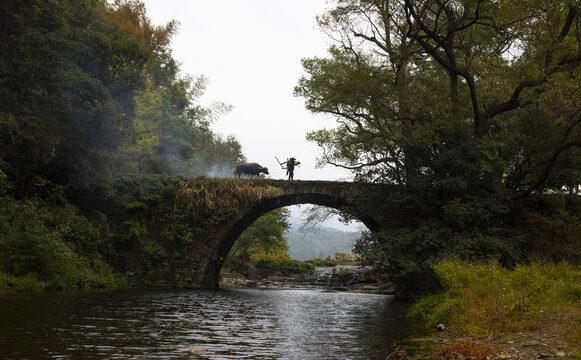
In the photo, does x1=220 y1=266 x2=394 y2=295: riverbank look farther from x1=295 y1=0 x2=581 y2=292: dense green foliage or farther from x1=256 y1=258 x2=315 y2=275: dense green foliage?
x1=295 y1=0 x2=581 y2=292: dense green foliage

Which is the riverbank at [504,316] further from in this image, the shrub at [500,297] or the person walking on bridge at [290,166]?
the person walking on bridge at [290,166]

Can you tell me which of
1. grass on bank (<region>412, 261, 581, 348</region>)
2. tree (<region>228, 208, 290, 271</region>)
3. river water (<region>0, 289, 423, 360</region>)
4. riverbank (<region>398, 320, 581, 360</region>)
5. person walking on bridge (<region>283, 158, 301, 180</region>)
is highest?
person walking on bridge (<region>283, 158, 301, 180</region>)

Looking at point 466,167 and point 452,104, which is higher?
point 452,104

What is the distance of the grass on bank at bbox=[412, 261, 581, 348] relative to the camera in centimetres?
801

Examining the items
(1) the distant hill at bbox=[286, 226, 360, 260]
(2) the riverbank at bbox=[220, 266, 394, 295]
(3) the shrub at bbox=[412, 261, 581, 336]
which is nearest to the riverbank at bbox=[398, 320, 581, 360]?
(3) the shrub at bbox=[412, 261, 581, 336]

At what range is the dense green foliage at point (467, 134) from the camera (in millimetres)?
16375

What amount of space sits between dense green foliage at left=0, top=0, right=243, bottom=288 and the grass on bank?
1230 centimetres

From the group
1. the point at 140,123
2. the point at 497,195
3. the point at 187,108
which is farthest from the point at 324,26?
the point at 187,108

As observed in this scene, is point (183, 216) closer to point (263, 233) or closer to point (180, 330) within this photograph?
point (263, 233)

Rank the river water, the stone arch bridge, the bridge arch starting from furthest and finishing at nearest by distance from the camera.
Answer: the bridge arch → the stone arch bridge → the river water

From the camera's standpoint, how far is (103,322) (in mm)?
9414

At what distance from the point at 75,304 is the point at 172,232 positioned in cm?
1019

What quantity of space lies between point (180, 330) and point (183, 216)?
551 inches

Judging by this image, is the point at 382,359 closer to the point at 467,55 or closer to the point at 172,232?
the point at 467,55
